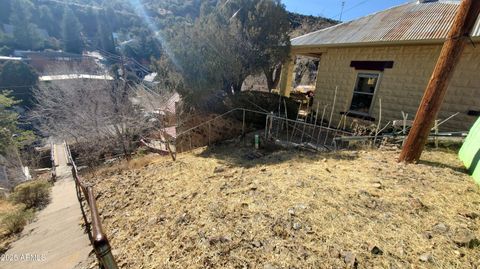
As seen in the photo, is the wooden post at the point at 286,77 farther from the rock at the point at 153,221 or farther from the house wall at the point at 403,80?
the rock at the point at 153,221

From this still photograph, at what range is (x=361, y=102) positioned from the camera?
7.59 meters

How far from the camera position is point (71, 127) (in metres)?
13.3

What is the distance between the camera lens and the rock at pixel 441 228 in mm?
2338

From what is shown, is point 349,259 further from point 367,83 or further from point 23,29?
point 23,29

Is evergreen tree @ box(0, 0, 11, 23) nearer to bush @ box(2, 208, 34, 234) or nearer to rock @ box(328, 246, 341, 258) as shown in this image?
bush @ box(2, 208, 34, 234)

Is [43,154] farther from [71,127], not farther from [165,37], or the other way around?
[165,37]

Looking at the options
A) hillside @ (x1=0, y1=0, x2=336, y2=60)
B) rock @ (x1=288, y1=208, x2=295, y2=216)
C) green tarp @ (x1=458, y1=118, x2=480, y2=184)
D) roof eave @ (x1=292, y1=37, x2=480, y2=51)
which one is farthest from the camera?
hillside @ (x1=0, y1=0, x2=336, y2=60)

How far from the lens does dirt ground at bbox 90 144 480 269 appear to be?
7.04 ft

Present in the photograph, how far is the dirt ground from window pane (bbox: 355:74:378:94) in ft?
10.6

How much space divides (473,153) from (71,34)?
53895 millimetres

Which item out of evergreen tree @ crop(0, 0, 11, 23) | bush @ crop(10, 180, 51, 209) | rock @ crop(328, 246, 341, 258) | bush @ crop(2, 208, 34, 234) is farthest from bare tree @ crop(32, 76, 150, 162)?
evergreen tree @ crop(0, 0, 11, 23)

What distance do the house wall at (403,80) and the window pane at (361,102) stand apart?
19 cm

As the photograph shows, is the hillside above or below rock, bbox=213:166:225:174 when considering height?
above

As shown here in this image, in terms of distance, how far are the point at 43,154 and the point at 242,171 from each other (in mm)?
20254
